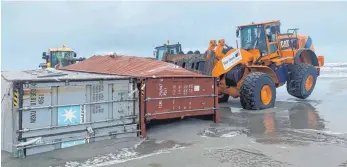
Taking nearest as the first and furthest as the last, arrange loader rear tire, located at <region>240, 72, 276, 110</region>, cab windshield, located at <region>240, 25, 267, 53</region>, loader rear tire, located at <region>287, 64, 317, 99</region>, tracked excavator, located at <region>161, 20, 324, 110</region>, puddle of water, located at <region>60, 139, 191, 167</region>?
puddle of water, located at <region>60, 139, 191, 167</region>
loader rear tire, located at <region>240, 72, 276, 110</region>
tracked excavator, located at <region>161, 20, 324, 110</region>
cab windshield, located at <region>240, 25, 267, 53</region>
loader rear tire, located at <region>287, 64, 317, 99</region>

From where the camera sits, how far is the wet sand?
5.51m

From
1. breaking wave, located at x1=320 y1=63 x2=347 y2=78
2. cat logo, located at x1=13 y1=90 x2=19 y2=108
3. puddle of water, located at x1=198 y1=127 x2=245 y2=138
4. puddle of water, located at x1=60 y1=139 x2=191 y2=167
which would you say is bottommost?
puddle of water, located at x1=60 y1=139 x2=191 y2=167

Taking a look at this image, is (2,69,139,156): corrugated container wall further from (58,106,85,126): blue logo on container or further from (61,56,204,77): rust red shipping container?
(61,56,204,77): rust red shipping container

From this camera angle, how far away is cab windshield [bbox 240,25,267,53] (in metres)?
12.1

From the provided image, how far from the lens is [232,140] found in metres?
6.90

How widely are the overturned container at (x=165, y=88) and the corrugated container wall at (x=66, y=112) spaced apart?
11.7 inches

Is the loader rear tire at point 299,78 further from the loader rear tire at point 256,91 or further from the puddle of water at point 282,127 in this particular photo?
the loader rear tire at point 256,91

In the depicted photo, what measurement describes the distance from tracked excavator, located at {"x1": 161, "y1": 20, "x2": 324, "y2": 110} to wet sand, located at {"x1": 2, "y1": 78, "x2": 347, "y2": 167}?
5.14ft

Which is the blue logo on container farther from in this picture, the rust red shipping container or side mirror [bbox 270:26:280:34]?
side mirror [bbox 270:26:280:34]

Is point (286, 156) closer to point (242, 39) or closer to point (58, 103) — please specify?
point (58, 103)

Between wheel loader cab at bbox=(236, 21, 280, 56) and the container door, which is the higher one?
wheel loader cab at bbox=(236, 21, 280, 56)

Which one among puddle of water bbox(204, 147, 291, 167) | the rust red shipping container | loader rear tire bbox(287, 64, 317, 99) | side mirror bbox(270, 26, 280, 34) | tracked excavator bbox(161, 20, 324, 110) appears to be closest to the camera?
puddle of water bbox(204, 147, 291, 167)

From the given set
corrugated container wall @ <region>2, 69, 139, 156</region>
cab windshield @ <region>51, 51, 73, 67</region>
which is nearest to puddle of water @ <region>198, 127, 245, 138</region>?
corrugated container wall @ <region>2, 69, 139, 156</region>

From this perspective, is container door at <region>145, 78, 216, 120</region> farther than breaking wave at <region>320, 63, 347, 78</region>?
No
